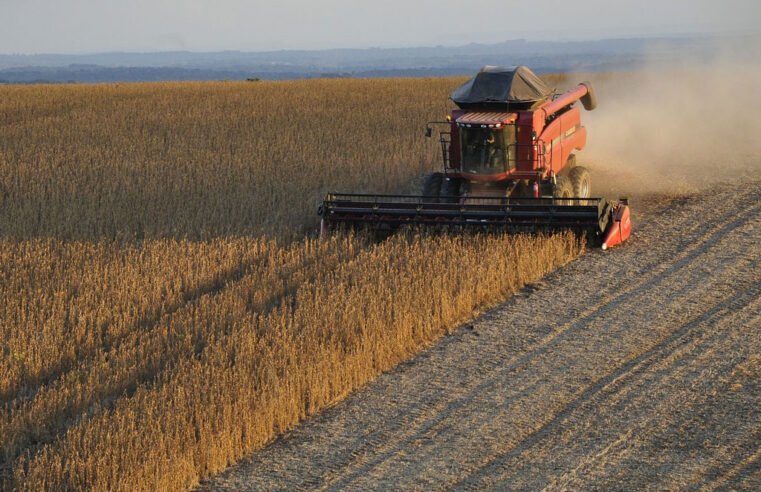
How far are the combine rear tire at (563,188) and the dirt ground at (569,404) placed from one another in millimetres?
2197

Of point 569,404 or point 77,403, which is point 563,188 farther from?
point 77,403

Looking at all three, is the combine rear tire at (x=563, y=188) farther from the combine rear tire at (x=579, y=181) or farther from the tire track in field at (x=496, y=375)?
the tire track in field at (x=496, y=375)

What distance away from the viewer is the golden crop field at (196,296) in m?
6.74

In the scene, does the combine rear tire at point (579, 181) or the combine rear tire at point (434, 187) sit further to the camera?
the combine rear tire at point (579, 181)

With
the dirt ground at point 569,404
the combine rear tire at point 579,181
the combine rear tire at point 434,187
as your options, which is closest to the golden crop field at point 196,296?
the dirt ground at point 569,404

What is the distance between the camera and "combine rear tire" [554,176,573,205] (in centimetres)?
1298

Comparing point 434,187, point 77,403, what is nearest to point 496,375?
point 77,403

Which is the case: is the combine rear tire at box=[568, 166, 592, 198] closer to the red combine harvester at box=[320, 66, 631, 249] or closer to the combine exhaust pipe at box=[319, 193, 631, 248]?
the red combine harvester at box=[320, 66, 631, 249]

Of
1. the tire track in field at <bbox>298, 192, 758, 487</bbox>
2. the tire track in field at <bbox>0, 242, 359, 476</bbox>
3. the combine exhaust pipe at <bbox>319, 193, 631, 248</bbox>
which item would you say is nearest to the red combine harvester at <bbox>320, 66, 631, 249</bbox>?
the combine exhaust pipe at <bbox>319, 193, 631, 248</bbox>

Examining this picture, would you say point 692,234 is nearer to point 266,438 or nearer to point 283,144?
point 266,438

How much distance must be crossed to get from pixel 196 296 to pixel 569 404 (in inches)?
166

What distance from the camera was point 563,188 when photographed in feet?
43.1

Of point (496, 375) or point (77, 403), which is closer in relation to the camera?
point (77, 403)

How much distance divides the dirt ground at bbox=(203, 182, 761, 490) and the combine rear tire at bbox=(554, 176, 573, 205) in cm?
220
